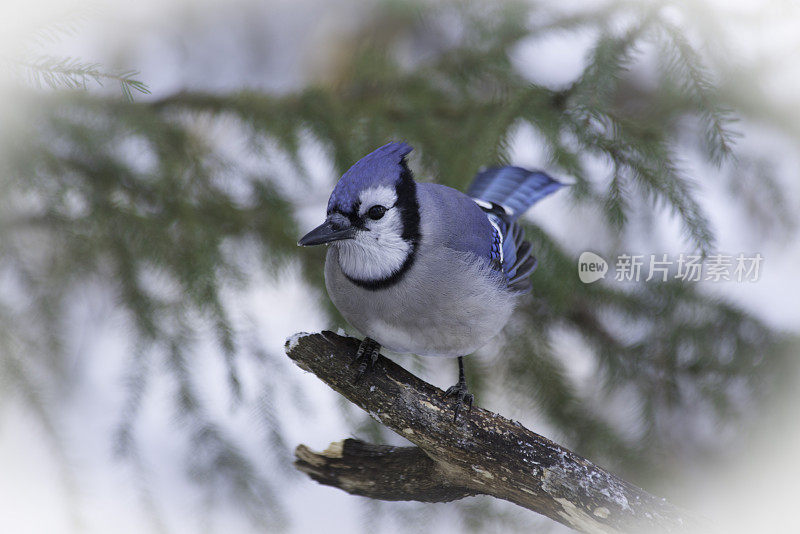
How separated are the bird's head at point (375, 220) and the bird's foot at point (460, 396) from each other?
17 cm

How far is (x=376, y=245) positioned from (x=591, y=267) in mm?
547

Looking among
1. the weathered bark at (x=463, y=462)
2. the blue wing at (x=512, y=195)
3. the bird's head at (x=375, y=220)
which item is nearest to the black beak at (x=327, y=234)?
the bird's head at (x=375, y=220)

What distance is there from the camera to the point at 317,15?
178 cm

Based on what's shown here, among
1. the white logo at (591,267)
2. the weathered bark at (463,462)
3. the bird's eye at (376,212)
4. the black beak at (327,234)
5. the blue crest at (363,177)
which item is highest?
the white logo at (591,267)

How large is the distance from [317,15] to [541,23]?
0.89 meters

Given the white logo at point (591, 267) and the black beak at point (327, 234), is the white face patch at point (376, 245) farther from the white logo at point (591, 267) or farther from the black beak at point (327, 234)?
the white logo at point (591, 267)

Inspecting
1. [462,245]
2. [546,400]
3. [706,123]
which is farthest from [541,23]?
[546,400]

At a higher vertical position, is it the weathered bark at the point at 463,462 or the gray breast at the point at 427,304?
the gray breast at the point at 427,304

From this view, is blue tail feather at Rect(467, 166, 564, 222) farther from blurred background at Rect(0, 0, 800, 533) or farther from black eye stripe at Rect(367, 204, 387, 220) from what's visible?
black eye stripe at Rect(367, 204, 387, 220)

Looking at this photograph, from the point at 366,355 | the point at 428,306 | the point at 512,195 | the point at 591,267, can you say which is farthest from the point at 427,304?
the point at 591,267

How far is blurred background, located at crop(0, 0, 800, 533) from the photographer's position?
0.93 metres

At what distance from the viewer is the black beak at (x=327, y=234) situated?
2.19 feet

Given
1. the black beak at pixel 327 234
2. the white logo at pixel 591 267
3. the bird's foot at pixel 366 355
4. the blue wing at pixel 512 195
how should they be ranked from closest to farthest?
the black beak at pixel 327 234
the bird's foot at pixel 366 355
the blue wing at pixel 512 195
the white logo at pixel 591 267

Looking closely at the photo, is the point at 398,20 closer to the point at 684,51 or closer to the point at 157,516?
the point at 684,51
